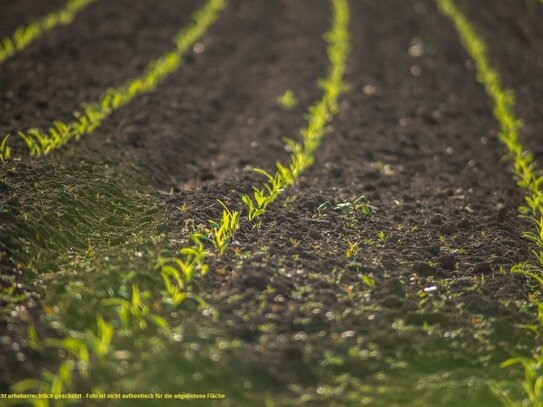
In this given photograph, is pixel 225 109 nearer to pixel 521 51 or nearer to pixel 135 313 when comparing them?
pixel 135 313

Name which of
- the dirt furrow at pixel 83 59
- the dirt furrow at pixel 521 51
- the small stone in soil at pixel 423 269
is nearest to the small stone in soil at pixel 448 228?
the small stone in soil at pixel 423 269

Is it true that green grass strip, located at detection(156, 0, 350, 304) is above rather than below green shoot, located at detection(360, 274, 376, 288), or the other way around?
above

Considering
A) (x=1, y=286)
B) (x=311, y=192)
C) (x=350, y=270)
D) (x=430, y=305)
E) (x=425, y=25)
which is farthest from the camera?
(x=425, y=25)

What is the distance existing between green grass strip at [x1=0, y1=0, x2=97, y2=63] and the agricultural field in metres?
0.06

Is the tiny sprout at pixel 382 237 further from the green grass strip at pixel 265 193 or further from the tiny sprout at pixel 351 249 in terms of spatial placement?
the green grass strip at pixel 265 193

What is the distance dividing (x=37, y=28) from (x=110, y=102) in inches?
125

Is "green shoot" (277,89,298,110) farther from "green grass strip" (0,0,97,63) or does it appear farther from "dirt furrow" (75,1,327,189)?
"green grass strip" (0,0,97,63)

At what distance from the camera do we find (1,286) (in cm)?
323

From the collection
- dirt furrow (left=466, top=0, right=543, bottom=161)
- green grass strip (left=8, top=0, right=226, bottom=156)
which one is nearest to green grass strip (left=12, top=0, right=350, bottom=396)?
green grass strip (left=8, top=0, right=226, bottom=156)

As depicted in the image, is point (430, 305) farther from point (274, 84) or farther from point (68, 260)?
point (274, 84)

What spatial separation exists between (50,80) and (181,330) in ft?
15.8

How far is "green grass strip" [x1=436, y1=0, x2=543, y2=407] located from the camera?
295cm

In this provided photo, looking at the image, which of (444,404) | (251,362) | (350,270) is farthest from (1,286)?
(444,404)

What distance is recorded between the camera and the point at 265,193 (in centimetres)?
477
